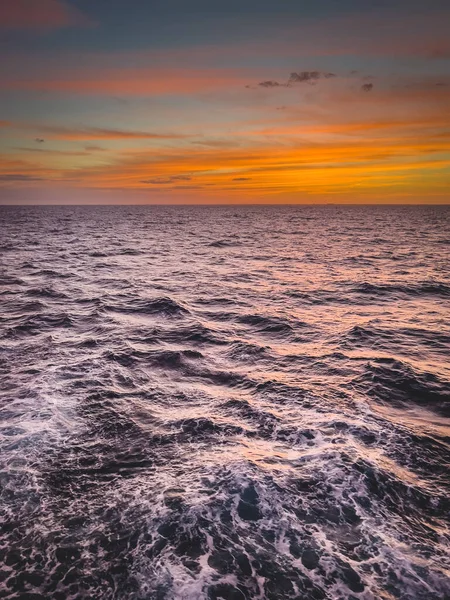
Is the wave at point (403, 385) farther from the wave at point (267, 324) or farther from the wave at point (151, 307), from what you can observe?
the wave at point (151, 307)

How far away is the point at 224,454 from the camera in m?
7.54

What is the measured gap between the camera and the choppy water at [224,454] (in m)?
5.16

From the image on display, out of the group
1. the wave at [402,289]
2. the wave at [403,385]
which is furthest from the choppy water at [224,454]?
the wave at [402,289]

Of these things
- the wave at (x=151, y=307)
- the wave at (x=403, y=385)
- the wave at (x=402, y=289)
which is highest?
the wave at (x=403, y=385)

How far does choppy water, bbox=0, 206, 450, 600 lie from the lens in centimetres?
516

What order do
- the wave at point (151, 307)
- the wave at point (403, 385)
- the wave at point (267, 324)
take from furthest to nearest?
1. the wave at point (151, 307)
2. the wave at point (267, 324)
3. the wave at point (403, 385)

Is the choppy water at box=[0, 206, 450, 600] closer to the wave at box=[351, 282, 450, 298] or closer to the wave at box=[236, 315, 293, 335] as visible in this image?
the wave at box=[236, 315, 293, 335]

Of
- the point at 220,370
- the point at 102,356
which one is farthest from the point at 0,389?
the point at 220,370

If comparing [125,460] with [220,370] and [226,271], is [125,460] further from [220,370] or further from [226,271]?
[226,271]

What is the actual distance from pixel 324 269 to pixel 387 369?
19538mm

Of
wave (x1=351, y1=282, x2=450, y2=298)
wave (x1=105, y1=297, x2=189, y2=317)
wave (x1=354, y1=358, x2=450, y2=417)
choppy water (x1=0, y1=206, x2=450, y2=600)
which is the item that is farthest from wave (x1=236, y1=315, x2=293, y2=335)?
wave (x1=351, y1=282, x2=450, y2=298)

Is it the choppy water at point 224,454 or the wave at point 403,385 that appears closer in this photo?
the choppy water at point 224,454

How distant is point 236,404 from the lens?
9555mm

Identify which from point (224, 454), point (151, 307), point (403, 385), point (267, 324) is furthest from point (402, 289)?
point (224, 454)
